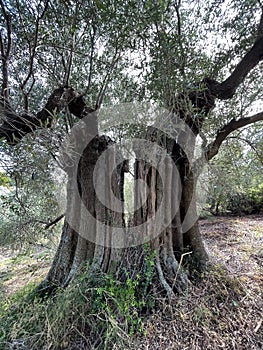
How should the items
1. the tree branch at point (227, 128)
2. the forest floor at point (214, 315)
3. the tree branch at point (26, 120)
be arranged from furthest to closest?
1. the tree branch at point (227, 128)
2. the tree branch at point (26, 120)
3. the forest floor at point (214, 315)

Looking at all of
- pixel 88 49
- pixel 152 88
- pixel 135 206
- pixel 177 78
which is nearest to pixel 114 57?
pixel 88 49

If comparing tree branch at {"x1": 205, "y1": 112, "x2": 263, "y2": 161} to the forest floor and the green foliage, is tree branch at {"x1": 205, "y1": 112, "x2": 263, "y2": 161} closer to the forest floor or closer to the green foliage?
the forest floor

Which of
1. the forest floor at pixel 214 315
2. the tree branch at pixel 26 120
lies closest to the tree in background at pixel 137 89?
the tree branch at pixel 26 120

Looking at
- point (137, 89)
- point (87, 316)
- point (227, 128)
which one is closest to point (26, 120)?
point (137, 89)

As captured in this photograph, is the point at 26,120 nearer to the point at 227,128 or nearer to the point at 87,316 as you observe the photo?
the point at 87,316

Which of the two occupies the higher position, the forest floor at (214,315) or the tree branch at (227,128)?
the tree branch at (227,128)

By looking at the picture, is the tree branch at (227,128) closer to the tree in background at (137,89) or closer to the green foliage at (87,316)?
the tree in background at (137,89)

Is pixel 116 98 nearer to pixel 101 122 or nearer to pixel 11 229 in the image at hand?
pixel 101 122

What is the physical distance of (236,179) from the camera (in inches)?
118

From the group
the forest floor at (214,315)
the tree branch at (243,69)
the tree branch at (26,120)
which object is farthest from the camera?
the tree branch at (243,69)

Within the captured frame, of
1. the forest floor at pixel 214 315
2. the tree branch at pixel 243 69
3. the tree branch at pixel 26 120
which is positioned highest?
the tree branch at pixel 243 69

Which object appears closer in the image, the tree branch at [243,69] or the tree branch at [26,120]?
the tree branch at [26,120]

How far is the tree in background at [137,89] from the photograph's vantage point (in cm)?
183

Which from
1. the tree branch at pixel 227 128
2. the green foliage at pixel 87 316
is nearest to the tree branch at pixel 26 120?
the green foliage at pixel 87 316
